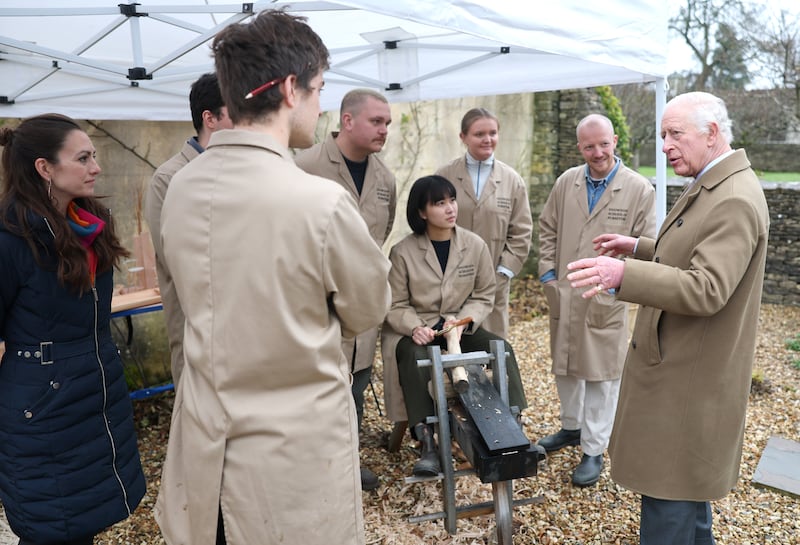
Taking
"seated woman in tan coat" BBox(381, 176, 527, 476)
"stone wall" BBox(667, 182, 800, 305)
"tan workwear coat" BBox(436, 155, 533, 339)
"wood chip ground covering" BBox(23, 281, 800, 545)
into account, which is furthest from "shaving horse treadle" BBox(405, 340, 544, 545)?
"stone wall" BBox(667, 182, 800, 305)

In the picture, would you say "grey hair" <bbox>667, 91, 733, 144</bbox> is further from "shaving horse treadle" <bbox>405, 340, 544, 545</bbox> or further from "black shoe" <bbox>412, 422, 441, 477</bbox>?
"black shoe" <bbox>412, 422, 441, 477</bbox>

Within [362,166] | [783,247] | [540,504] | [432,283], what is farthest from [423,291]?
[783,247]

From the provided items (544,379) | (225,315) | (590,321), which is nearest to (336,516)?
(225,315)

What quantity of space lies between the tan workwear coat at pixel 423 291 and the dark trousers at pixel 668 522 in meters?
1.25

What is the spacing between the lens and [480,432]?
2.36 m

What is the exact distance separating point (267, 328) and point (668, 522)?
5.38 ft

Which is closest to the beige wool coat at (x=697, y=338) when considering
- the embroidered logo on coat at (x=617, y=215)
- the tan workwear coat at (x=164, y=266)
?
the embroidered logo on coat at (x=617, y=215)

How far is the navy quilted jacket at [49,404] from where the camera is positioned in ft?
6.13

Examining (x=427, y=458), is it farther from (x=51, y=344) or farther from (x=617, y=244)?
(x=51, y=344)

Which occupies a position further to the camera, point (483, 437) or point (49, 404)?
point (483, 437)

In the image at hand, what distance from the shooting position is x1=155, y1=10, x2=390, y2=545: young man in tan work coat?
124 cm

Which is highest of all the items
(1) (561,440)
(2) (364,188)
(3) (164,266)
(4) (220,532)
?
(2) (364,188)

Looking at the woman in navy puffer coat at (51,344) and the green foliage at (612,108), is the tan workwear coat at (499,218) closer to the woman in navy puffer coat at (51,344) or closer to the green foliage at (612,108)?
Answer: the woman in navy puffer coat at (51,344)

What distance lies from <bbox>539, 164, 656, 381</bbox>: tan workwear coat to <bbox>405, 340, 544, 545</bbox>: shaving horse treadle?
71cm
